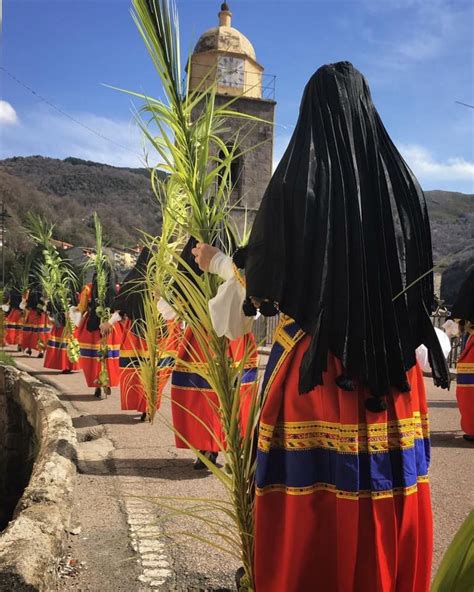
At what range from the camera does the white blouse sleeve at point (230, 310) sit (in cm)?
228

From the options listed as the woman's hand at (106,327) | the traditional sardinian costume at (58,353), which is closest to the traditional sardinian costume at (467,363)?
the woman's hand at (106,327)

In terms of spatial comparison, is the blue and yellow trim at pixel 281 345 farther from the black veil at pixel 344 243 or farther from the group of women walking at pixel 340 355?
the black veil at pixel 344 243

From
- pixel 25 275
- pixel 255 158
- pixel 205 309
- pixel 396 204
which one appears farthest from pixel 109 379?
pixel 255 158

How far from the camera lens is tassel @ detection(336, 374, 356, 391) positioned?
6.53 feet

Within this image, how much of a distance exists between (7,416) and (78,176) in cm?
6821

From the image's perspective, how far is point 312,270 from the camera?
205 cm

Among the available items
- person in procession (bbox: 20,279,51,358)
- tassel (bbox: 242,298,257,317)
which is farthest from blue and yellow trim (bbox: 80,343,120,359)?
tassel (bbox: 242,298,257,317)

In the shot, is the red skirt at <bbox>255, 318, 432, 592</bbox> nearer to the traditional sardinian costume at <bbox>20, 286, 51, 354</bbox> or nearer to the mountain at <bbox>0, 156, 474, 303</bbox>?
the traditional sardinian costume at <bbox>20, 286, 51, 354</bbox>

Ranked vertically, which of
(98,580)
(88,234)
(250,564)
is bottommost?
(98,580)

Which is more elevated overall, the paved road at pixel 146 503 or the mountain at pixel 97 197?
the mountain at pixel 97 197

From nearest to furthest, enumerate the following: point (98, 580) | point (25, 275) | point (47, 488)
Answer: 1. point (98, 580)
2. point (47, 488)
3. point (25, 275)

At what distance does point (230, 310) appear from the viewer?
2.29 meters

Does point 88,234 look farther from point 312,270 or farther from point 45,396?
point 312,270

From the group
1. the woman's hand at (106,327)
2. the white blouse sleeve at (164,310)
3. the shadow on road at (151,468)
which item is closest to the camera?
the shadow on road at (151,468)
